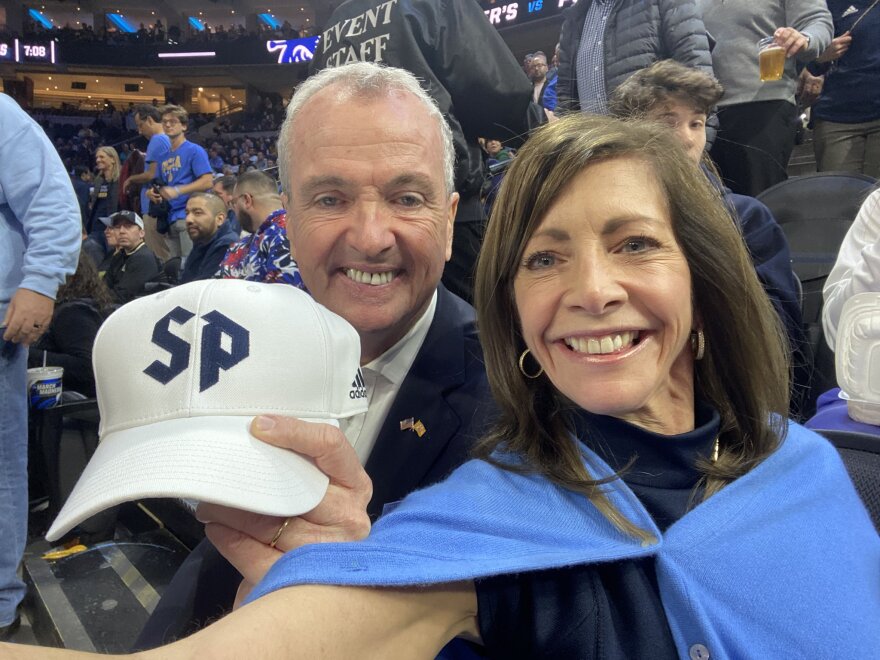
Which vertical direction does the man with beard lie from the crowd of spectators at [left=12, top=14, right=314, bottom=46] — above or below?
below

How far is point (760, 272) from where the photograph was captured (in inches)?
87.5

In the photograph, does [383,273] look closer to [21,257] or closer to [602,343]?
[602,343]

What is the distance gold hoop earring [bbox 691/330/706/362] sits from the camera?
46.9 inches

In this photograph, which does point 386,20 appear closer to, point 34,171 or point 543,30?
point 34,171

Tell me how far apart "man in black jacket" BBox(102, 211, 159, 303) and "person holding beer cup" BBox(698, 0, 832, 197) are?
444 centimetres

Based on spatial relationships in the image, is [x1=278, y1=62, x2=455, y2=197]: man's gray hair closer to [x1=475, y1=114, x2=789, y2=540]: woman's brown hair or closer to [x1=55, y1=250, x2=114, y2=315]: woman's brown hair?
[x1=475, y1=114, x2=789, y2=540]: woman's brown hair

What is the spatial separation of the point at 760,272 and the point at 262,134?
25.9 metres

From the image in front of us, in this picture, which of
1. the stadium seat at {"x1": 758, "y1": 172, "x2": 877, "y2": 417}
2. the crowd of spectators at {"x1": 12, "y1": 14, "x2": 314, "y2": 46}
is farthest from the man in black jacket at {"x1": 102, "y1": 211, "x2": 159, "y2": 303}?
the crowd of spectators at {"x1": 12, "y1": 14, "x2": 314, "y2": 46}

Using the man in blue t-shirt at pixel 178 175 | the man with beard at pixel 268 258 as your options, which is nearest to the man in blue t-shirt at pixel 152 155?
the man in blue t-shirt at pixel 178 175

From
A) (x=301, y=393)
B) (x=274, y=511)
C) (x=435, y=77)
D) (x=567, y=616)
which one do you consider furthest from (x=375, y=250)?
(x=435, y=77)

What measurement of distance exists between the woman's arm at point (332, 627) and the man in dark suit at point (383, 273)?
46 cm

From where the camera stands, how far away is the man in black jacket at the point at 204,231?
16.4ft

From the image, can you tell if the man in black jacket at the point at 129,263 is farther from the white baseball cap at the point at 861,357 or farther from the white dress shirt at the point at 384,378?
the white baseball cap at the point at 861,357

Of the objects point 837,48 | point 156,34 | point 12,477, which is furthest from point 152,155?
point 156,34
